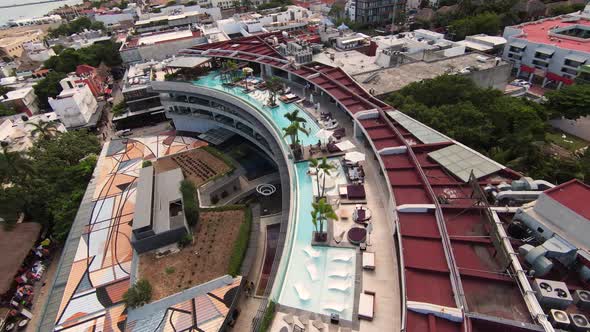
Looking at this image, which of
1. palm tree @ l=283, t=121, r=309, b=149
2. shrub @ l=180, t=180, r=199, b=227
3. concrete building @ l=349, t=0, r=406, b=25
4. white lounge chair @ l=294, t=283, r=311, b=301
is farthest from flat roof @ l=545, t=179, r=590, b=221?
concrete building @ l=349, t=0, r=406, b=25

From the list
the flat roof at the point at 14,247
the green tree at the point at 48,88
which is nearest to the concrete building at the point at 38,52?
the green tree at the point at 48,88

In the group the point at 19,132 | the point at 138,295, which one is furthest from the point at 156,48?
the point at 138,295

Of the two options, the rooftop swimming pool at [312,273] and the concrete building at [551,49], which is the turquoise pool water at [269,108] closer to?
the rooftop swimming pool at [312,273]

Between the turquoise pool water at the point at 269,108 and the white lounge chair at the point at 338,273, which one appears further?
the turquoise pool water at the point at 269,108

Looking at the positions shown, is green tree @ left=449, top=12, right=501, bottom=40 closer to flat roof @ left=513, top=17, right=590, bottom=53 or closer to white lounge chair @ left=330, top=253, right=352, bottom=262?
flat roof @ left=513, top=17, right=590, bottom=53

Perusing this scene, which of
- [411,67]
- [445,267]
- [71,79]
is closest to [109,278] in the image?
[445,267]

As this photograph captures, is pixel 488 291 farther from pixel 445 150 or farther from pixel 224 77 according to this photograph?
pixel 224 77

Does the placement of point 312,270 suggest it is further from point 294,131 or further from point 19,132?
point 19,132
